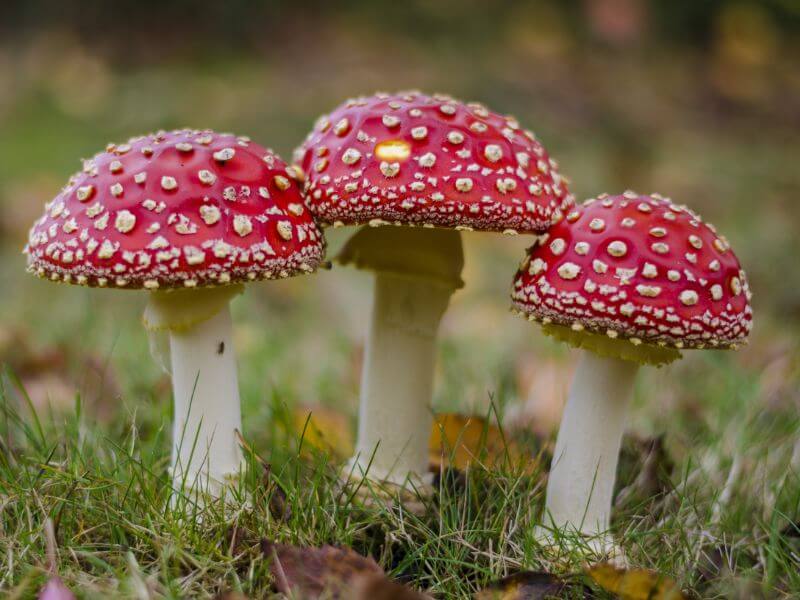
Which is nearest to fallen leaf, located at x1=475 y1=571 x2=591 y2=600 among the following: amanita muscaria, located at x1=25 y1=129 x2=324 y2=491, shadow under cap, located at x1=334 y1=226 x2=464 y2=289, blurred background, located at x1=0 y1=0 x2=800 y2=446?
amanita muscaria, located at x1=25 y1=129 x2=324 y2=491

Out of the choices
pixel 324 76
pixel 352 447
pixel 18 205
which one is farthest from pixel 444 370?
pixel 324 76

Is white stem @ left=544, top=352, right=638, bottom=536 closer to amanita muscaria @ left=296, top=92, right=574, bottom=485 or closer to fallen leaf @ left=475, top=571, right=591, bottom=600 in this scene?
fallen leaf @ left=475, top=571, right=591, bottom=600

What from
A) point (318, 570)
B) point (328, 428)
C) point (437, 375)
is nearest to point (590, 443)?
point (318, 570)

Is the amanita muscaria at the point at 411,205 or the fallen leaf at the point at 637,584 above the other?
the amanita muscaria at the point at 411,205

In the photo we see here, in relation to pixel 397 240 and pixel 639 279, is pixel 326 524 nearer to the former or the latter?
pixel 397 240

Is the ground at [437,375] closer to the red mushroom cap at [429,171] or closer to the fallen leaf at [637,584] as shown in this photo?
the fallen leaf at [637,584]

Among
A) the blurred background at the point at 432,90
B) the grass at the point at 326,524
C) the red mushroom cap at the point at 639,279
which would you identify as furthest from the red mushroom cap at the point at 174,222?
the blurred background at the point at 432,90

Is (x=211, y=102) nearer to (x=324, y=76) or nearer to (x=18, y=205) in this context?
(x=324, y=76)
